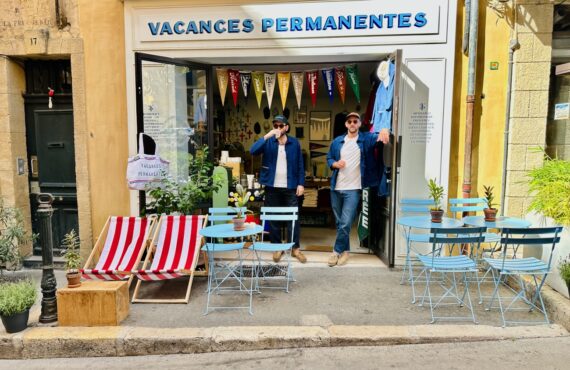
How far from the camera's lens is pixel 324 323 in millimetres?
3906

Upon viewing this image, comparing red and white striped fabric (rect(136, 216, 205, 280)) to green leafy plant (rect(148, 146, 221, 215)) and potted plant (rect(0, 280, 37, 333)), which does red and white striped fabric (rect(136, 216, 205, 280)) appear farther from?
potted plant (rect(0, 280, 37, 333))

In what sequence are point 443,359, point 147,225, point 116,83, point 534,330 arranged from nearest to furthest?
point 443,359 → point 534,330 → point 147,225 → point 116,83

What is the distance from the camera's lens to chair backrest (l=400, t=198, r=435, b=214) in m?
5.36

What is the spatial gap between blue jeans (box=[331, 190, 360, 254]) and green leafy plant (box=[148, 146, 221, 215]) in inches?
66.7

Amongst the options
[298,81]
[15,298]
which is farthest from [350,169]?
[15,298]

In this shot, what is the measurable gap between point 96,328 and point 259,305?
5.31 ft

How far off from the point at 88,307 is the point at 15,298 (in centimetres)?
63

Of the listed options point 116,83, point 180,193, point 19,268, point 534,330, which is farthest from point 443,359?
point 19,268

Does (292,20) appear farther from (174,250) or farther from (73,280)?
(73,280)

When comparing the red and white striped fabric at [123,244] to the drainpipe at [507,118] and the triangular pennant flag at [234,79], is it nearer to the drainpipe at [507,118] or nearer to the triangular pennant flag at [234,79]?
the triangular pennant flag at [234,79]

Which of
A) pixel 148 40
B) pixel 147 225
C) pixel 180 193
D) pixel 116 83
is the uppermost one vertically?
pixel 148 40

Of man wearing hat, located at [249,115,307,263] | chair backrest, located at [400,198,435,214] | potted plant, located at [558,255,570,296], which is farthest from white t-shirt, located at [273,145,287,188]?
potted plant, located at [558,255,570,296]

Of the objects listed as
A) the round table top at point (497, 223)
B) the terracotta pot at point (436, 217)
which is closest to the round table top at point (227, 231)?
the terracotta pot at point (436, 217)

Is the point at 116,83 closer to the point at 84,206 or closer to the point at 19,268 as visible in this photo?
the point at 84,206
